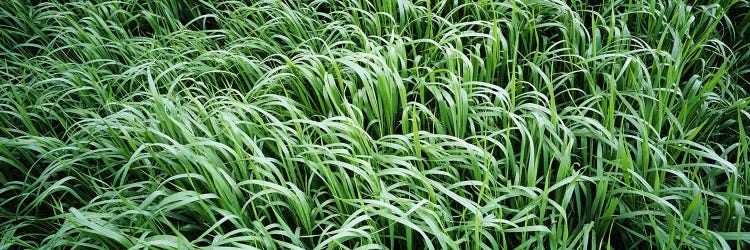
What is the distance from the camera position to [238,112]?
1.94 m

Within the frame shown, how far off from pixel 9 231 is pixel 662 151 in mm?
1765

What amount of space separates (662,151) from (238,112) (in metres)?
1.17

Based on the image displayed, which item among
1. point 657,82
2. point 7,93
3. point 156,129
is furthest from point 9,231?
point 657,82

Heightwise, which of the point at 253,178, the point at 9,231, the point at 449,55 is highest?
the point at 449,55

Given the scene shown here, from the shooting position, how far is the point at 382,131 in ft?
6.54

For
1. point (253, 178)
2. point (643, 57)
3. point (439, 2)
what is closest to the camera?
point (253, 178)

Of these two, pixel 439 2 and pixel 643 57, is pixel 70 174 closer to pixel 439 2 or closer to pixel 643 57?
pixel 439 2

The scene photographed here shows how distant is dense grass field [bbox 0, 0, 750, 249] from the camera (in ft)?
5.37

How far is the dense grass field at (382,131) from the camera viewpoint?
1638 mm

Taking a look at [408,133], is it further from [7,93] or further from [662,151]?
[7,93]

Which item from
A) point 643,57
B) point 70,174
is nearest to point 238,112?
point 70,174

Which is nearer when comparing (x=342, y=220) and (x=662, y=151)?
(x=342, y=220)

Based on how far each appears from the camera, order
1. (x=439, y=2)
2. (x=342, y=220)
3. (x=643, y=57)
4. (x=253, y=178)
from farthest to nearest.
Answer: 1. (x=439, y=2)
2. (x=643, y=57)
3. (x=253, y=178)
4. (x=342, y=220)

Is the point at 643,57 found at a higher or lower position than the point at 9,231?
higher
